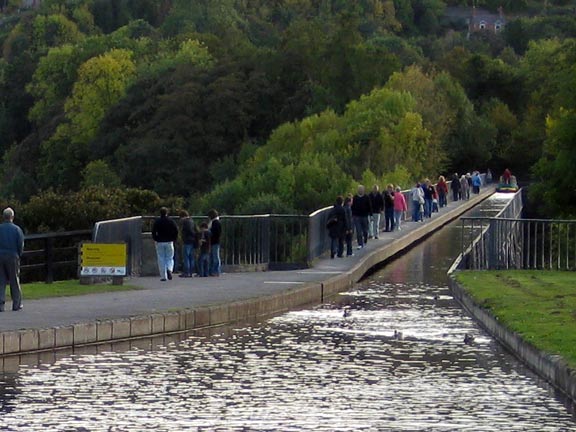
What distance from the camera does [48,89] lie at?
Answer: 13750cm

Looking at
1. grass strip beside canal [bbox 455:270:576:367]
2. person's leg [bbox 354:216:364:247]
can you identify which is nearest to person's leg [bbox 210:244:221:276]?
grass strip beside canal [bbox 455:270:576:367]

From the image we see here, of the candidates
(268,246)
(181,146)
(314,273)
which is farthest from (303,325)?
(181,146)


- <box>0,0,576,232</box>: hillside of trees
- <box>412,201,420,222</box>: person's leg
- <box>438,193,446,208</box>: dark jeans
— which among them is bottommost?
<box>412,201,420,222</box>: person's leg

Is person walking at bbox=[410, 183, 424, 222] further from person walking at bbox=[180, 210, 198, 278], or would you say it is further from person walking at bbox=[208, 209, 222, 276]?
person walking at bbox=[180, 210, 198, 278]

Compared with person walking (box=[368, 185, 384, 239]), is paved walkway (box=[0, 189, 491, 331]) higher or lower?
lower

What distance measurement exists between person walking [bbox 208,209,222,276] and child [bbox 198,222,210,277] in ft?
0.28

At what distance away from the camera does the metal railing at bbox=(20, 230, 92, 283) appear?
28.8 m

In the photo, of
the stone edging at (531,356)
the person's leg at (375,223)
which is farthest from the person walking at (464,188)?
the stone edging at (531,356)

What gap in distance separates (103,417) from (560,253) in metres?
20.2

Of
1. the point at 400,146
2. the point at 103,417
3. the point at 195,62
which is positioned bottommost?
the point at 103,417

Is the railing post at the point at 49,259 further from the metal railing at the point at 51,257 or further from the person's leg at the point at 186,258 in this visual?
the person's leg at the point at 186,258

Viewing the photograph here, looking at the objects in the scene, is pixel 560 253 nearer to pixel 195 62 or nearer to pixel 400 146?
pixel 400 146

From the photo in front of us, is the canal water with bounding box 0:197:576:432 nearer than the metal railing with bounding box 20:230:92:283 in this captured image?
Yes

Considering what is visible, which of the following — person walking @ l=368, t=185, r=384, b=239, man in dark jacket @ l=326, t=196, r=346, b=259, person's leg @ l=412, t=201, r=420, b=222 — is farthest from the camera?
person's leg @ l=412, t=201, r=420, b=222
